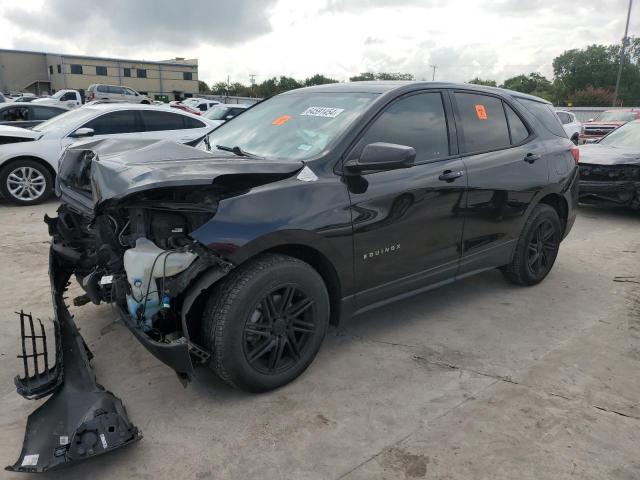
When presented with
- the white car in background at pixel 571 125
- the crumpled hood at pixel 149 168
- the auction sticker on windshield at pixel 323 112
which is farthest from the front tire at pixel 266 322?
the white car in background at pixel 571 125

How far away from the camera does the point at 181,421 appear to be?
9.18ft

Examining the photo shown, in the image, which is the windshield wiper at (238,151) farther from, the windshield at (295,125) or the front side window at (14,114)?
the front side window at (14,114)

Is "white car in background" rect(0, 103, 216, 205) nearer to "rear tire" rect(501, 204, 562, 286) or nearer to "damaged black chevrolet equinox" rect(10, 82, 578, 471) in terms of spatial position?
"damaged black chevrolet equinox" rect(10, 82, 578, 471)

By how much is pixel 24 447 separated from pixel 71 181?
193cm

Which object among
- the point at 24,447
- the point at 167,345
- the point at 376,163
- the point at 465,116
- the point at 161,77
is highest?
the point at 161,77

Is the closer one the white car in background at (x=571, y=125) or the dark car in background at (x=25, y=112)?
the dark car in background at (x=25, y=112)

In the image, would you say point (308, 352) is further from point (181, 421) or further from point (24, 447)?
point (24, 447)

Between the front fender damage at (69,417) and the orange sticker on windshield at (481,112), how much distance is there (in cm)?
333

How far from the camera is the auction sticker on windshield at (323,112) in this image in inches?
138

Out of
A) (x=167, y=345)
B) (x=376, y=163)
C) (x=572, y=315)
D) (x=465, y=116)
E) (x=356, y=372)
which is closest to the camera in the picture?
(x=167, y=345)

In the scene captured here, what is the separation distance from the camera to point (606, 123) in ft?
63.6

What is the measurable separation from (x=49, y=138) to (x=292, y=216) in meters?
6.71

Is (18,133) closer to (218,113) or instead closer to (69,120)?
(69,120)

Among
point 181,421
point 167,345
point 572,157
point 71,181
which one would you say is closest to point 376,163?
point 167,345
